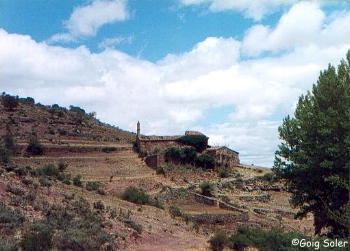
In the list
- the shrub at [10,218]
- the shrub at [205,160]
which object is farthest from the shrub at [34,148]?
the shrub at [10,218]

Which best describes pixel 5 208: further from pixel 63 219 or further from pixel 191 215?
pixel 191 215

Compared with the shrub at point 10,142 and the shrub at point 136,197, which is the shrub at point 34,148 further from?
the shrub at point 136,197

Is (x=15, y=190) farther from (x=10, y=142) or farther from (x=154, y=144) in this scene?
(x=154, y=144)

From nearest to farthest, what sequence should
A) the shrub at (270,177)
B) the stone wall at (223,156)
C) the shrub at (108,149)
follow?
the shrub at (270,177) < the stone wall at (223,156) < the shrub at (108,149)

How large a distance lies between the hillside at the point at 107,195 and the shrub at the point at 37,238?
0.14 feet

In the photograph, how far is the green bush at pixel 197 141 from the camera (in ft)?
205

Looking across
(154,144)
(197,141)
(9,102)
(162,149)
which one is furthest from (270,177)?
(9,102)

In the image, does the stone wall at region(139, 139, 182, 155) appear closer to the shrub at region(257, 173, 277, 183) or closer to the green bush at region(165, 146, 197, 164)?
the green bush at region(165, 146, 197, 164)

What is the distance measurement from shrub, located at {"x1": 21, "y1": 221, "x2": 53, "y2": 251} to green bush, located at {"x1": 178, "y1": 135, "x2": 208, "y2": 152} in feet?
146

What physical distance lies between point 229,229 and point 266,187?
61.8 ft

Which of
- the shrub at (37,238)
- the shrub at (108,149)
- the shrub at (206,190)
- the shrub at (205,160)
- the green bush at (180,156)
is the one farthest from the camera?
the shrub at (108,149)

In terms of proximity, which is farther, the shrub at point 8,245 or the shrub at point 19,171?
the shrub at point 19,171

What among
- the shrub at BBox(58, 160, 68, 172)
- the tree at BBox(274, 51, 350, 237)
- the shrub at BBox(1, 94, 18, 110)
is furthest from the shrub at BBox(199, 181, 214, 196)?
the shrub at BBox(1, 94, 18, 110)

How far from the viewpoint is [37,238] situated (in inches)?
672
